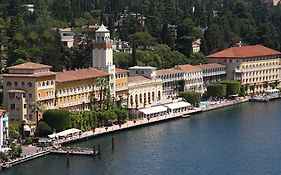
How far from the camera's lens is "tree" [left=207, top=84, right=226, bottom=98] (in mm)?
55688

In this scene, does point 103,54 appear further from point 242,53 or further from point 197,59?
point 197,59

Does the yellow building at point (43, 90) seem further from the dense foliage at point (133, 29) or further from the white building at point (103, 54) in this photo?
the dense foliage at point (133, 29)

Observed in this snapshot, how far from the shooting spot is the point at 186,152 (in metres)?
36.0

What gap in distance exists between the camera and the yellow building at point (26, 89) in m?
Answer: 40.6

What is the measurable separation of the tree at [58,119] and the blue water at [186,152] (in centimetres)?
154

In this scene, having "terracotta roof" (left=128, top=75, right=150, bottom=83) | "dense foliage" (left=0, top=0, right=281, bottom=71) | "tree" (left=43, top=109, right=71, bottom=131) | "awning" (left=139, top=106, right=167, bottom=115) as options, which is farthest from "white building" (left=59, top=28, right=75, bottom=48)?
"tree" (left=43, top=109, right=71, bottom=131)

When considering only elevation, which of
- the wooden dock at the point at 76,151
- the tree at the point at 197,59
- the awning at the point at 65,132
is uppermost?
the tree at the point at 197,59

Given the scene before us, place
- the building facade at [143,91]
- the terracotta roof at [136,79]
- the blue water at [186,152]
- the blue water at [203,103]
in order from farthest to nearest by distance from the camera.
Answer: the blue water at [203,103]
the terracotta roof at [136,79]
the building facade at [143,91]
the blue water at [186,152]

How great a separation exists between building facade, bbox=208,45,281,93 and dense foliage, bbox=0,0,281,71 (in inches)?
111

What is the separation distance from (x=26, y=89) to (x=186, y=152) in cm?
954

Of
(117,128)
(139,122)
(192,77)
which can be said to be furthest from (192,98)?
(117,128)

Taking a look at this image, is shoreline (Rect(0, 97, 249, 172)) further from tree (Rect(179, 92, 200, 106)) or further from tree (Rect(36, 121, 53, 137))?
tree (Rect(36, 121, 53, 137))

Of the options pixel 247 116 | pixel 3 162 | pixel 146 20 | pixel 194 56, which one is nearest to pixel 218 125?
pixel 247 116

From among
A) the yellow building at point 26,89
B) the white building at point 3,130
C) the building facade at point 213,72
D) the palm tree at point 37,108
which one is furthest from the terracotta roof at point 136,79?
the white building at point 3,130
